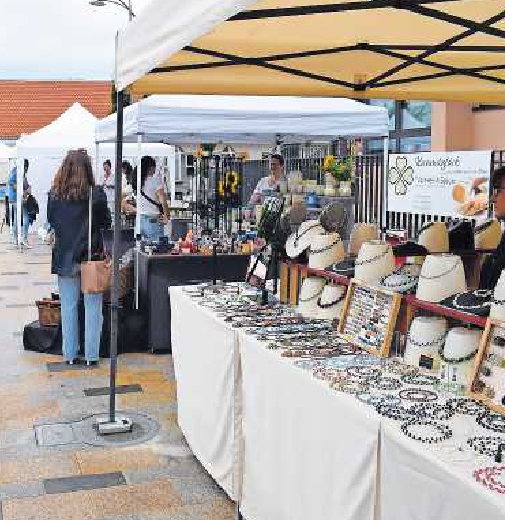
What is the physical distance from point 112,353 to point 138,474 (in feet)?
2.59

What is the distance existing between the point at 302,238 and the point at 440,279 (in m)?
1.09

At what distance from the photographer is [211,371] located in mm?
3588

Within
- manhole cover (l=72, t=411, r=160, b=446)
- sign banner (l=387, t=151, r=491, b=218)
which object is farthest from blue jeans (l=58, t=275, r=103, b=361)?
sign banner (l=387, t=151, r=491, b=218)

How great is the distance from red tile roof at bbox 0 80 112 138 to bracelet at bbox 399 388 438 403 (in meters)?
31.9

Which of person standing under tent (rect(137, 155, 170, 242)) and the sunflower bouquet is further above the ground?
the sunflower bouquet

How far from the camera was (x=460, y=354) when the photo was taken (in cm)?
253

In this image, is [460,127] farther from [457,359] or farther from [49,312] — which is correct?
[457,359]

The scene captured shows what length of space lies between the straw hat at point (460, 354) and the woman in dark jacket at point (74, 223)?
3.55 meters

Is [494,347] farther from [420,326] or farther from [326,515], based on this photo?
[326,515]

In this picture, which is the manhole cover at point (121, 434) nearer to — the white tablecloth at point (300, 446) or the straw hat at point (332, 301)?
the white tablecloth at point (300, 446)

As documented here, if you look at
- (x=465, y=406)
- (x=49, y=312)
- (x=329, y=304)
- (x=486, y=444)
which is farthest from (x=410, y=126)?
(x=486, y=444)

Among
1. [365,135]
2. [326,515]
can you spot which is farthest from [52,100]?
[326,515]

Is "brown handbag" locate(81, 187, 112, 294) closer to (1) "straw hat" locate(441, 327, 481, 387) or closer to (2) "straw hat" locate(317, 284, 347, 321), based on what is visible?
(2) "straw hat" locate(317, 284, 347, 321)

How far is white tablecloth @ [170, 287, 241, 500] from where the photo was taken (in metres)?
3.32
